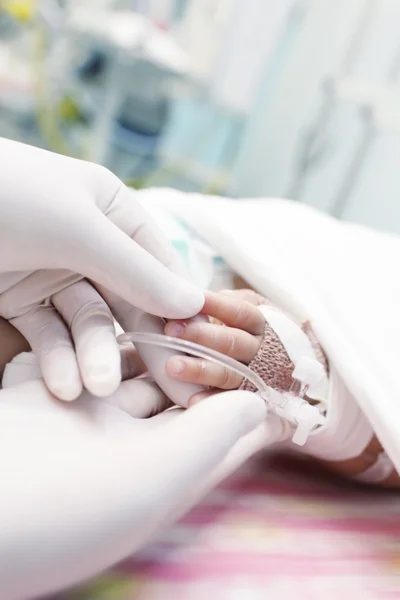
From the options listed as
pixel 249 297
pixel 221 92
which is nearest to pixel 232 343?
pixel 249 297

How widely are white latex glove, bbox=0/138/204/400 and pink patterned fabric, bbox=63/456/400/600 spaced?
0.16 m

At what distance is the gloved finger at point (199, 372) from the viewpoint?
1.76ft

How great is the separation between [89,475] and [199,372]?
Result: 0.57 feet

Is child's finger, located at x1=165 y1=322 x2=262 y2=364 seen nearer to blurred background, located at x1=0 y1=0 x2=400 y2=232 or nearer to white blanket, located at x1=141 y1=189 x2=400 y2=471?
white blanket, located at x1=141 y1=189 x2=400 y2=471

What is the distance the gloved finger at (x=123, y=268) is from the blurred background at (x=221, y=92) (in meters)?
1.31

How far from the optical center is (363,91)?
1.82 metres

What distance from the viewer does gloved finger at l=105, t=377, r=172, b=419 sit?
1.72 ft

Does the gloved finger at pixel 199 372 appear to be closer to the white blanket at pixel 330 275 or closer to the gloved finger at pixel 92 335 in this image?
the gloved finger at pixel 92 335

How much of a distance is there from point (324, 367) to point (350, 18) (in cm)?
170

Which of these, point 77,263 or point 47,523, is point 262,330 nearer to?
point 77,263

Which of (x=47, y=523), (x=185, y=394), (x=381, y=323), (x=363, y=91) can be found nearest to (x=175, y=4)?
(x=363, y=91)

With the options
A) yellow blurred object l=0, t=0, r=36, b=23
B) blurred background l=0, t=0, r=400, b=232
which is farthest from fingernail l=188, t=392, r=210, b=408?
yellow blurred object l=0, t=0, r=36, b=23

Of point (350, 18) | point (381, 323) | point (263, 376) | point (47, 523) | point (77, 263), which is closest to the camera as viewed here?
point (47, 523)

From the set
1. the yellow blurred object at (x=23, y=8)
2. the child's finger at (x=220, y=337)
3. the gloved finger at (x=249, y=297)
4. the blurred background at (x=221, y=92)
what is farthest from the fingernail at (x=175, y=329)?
the yellow blurred object at (x=23, y=8)
